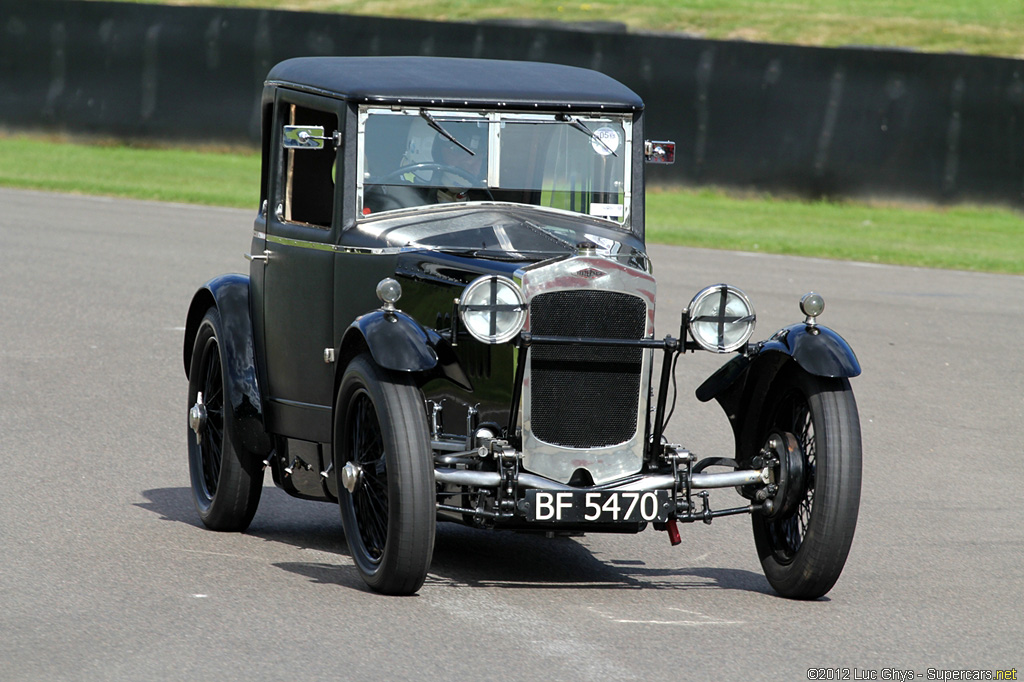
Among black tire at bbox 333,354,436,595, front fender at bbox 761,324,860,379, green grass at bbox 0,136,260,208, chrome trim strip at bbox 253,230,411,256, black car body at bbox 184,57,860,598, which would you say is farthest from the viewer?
green grass at bbox 0,136,260,208

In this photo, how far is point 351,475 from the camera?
19.6ft

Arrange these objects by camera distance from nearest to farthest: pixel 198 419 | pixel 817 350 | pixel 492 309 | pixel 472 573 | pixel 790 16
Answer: pixel 492 309 → pixel 817 350 → pixel 472 573 → pixel 198 419 → pixel 790 16

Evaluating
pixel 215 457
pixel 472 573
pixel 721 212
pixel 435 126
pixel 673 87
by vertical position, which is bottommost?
pixel 472 573

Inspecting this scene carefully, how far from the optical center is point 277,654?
16.8 ft

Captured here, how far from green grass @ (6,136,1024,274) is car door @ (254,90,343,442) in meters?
12.5

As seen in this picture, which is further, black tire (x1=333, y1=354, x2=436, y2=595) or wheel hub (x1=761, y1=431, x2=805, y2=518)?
wheel hub (x1=761, y1=431, x2=805, y2=518)

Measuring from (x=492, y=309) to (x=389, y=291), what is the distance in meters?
0.40

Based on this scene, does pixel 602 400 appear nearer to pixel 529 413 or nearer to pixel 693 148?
pixel 529 413

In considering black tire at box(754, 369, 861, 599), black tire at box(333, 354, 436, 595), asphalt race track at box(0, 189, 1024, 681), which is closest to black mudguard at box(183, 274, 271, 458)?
asphalt race track at box(0, 189, 1024, 681)

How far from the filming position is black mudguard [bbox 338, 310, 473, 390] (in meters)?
5.69

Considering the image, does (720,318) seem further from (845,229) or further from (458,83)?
(845,229)

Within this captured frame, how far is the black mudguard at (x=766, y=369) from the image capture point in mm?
5996

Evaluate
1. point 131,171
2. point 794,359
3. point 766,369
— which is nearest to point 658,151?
point 766,369

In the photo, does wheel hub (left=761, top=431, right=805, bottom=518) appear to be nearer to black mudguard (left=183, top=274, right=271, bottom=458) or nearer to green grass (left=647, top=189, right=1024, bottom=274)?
black mudguard (left=183, top=274, right=271, bottom=458)
